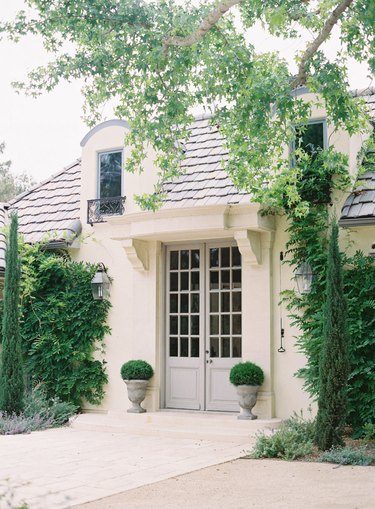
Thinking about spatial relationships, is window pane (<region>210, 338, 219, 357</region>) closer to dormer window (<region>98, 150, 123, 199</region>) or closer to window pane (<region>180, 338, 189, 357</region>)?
window pane (<region>180, 338, 189, 357</region>)

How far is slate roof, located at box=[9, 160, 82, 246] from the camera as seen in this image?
13.3 meters

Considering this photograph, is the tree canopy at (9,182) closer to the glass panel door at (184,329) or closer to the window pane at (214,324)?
the glass panel door at (184,329)

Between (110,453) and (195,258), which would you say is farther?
(195,258)

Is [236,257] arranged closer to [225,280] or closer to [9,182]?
[225,280]

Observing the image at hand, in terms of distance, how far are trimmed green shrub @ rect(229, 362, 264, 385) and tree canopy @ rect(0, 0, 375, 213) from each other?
2.98 m

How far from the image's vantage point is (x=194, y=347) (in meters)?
12.2

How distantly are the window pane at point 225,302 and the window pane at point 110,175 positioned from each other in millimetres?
2976

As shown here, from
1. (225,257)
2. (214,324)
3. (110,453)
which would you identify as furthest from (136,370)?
(110,453)

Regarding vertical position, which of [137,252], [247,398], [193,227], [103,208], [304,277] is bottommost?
[247,398]

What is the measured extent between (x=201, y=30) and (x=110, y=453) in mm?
5465

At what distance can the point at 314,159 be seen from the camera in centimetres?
1124

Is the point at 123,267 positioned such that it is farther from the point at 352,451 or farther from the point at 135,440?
the point at 352,451

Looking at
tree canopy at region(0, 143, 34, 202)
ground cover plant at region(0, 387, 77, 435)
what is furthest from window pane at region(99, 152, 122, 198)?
tree canopy at region(0, 143, 34, 202)

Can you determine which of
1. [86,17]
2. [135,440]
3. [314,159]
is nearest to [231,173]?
[314,159]
